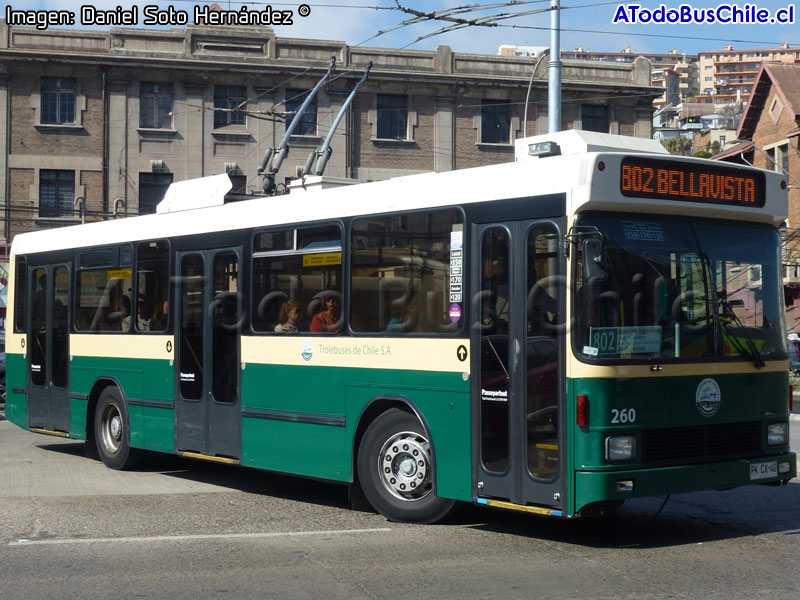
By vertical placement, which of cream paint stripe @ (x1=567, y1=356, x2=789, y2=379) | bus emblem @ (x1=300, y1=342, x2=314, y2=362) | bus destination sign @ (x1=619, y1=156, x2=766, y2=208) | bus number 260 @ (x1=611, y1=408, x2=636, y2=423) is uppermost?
bus destination sign @ (x1=619, y1=156, x2=766, y2=208)

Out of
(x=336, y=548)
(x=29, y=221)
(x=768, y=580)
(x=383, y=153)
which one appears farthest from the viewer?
(x=383, y=153)

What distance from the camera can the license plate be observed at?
902 centimetres

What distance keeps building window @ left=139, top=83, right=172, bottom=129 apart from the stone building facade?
0.16 feet

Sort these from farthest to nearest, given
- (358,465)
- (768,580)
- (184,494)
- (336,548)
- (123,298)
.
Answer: (123,298), (184,494), (358,465), (336,548), (768,580)

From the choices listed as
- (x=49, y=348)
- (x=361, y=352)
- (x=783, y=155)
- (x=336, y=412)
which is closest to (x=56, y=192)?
(x=49, y=348)

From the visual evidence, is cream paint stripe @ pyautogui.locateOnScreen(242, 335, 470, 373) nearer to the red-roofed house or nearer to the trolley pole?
the trolley pole

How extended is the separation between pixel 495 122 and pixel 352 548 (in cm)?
3589

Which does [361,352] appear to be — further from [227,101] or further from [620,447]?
[227,101]

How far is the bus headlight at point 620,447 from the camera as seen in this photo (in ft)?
27.2

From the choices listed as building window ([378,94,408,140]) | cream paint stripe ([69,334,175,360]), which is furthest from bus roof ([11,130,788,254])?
building window ([378,94,408,140])

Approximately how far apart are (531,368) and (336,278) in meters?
2.36

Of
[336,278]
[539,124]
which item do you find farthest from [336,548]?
[539,124]

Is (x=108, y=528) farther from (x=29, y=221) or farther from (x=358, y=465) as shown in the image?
(x=29, y=221)

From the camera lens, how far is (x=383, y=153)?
42.1 meters
